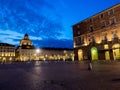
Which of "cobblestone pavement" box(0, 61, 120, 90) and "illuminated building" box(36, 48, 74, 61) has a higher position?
"illuminated building" box(36, 48, 74, 61)

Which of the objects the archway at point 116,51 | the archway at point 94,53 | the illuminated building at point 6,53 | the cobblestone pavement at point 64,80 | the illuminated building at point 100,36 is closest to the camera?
the cobblestone pavement at point 64,80

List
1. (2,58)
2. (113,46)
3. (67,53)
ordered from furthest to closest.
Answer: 1. (67,53)
2. (2,58)
3. (113,46)

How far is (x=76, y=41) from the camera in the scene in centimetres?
5981

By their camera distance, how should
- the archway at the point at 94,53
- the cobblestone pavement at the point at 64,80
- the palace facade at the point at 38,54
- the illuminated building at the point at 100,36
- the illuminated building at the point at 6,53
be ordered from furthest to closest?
the palace facade at the point at 38,54
the illuminated building at the point at 6,53
the archway at the point at 94,53
the illuminated building at the point at 100,36
the cobblestone pavement at the point at 64,80

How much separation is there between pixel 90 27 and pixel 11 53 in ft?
332

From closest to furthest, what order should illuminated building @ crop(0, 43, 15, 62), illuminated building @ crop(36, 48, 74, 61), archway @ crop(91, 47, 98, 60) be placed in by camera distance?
1. archway @ crop(91, 47, 98, 60)
2. illuminated building @ crop(0, 43, 15, 62)
3. illuminated building @ crop(36, 48, 74, 61)

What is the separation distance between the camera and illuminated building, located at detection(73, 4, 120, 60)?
4300 cm

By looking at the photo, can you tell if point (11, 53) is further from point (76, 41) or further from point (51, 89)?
point (51, 89)

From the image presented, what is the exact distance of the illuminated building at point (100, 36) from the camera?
4300 centimetres

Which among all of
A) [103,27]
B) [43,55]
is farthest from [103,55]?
[43,55]

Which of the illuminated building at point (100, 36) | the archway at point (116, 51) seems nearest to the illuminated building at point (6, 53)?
the illuminated building at point (100, 36)

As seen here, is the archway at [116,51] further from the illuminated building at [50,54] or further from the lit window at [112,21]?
the illuminated building at [50,54]

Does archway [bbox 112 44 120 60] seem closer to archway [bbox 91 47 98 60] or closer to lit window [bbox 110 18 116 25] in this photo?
lit window [bbox 110 18 116 25]

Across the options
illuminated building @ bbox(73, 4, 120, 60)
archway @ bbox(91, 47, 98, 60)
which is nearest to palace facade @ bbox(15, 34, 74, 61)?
illuminated building @ bbox(73, 4, 120, 60)
